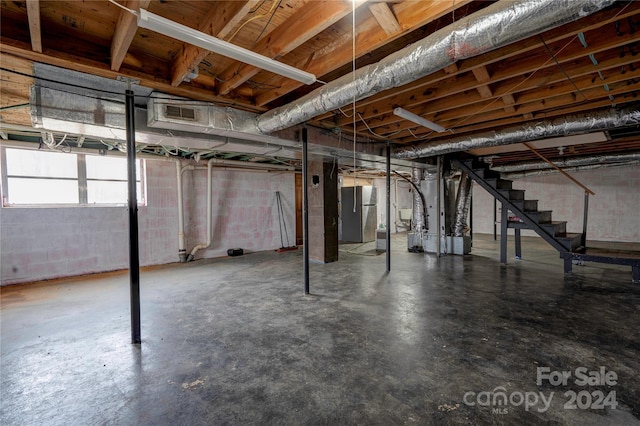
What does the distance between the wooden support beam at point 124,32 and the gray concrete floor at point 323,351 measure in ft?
7.54

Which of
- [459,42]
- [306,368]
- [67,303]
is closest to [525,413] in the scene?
[306,368]

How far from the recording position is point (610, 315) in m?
2.86

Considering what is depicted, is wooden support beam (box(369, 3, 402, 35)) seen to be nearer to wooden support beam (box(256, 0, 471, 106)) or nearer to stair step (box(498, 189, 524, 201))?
wooden support beam (box(256, 0, 471, 106))

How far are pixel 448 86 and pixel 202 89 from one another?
2506mm

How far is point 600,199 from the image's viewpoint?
8.27 meters

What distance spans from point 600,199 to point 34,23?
11.8m

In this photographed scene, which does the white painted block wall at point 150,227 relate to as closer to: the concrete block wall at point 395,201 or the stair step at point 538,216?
the concrete block wall at point 395,201

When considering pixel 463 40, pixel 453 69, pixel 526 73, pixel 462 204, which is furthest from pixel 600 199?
pixel 463 40

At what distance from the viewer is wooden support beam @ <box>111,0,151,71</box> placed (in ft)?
5.37

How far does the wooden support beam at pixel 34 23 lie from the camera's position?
159cm

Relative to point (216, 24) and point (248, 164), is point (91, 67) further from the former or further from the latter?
point (248, 164)

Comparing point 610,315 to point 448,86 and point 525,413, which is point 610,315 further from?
point 448,86

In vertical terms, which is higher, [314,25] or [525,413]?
[314,25]

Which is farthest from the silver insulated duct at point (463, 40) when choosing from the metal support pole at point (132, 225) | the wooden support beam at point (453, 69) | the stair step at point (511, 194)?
the stair step at point (511, 194)
